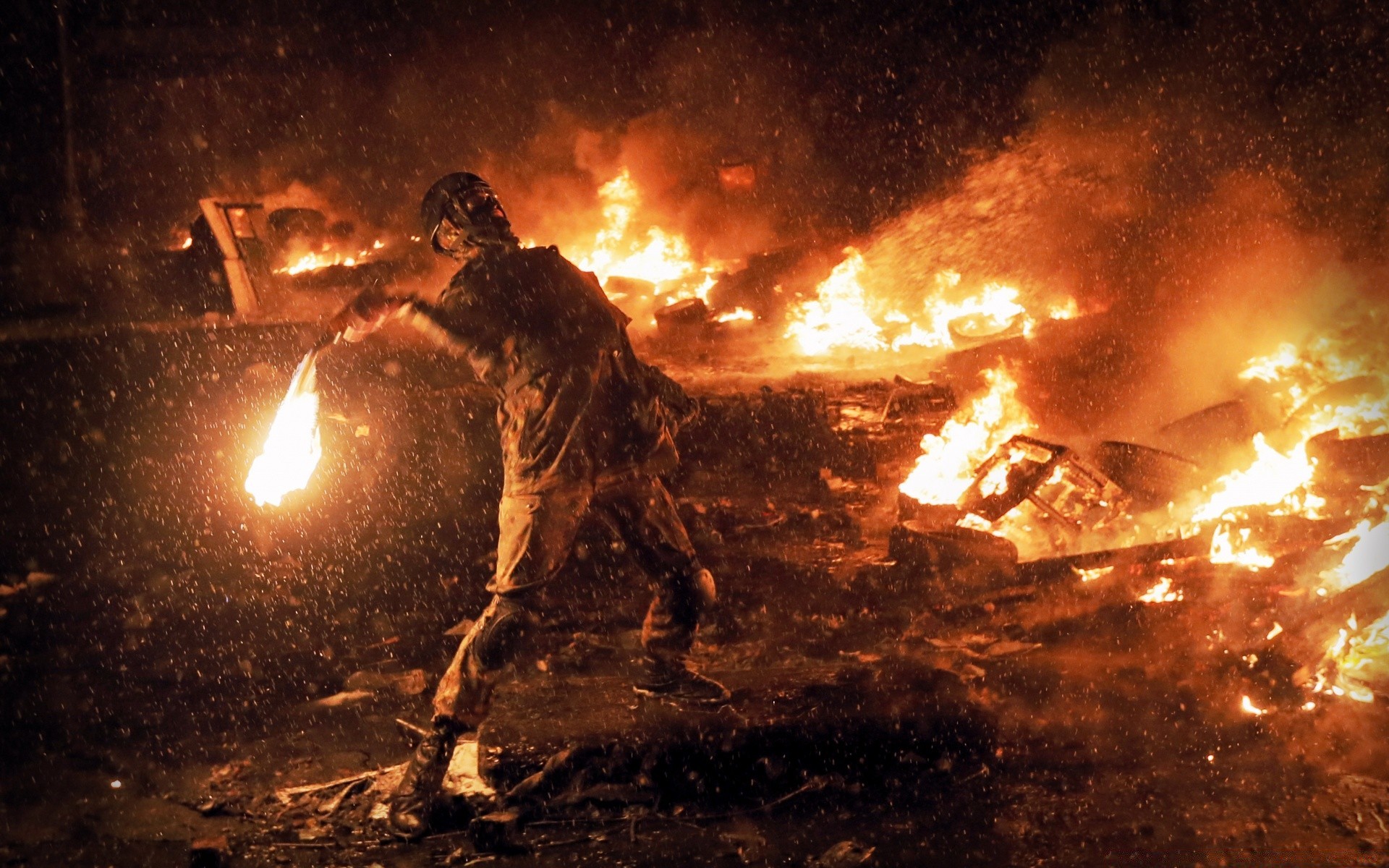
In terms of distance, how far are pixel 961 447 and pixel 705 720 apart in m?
4.10

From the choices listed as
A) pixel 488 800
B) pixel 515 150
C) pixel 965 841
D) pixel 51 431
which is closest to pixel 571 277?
pixel 488 800

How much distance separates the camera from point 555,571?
13.5ft

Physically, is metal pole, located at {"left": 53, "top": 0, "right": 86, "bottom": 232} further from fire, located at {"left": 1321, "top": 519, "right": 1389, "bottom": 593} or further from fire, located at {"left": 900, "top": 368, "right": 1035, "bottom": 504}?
fire, located at {"left": 1321, "top": 519, "right": 1389, "bottom": 593}

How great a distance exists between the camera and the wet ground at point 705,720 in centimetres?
384

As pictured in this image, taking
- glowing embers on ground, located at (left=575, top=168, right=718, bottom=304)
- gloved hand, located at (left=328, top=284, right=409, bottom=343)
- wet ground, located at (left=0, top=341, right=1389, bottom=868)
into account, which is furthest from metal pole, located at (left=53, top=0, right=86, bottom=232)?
gloved hand, located at (left=328, top=284, right=409, bottom=343)

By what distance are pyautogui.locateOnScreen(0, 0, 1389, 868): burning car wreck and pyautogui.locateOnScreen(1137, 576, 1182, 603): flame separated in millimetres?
26

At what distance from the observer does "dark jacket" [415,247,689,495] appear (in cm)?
413

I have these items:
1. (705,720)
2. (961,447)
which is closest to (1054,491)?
(961,447)

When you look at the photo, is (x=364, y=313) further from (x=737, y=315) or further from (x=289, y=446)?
(x=737, y=315)

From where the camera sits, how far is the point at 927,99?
41.9ft

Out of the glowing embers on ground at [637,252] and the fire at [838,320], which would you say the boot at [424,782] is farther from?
the glowing embers on ground at [637,252]

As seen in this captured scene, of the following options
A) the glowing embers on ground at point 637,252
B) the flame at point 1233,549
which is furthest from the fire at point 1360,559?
the glowing embers on ground at point 637,252

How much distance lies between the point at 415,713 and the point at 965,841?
2.85 metres

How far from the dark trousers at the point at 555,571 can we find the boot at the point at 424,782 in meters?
0.11
